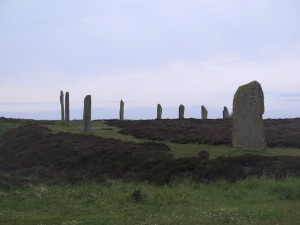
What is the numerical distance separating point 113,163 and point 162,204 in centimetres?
1030

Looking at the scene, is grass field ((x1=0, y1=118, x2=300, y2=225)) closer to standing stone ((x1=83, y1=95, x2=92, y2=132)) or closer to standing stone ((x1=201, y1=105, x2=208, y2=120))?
standing stone ((x1=83, y1=95, x2=92, y2=132))

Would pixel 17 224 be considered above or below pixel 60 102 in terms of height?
below

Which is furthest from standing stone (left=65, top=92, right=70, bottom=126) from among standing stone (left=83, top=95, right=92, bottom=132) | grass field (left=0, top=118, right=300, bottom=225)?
grass field (left=0, top=118, right=300, bottom=225)

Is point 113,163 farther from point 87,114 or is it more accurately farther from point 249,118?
point 87,114

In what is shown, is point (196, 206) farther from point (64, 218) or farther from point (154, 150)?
point (154, 150)

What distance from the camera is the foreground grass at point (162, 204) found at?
39.2ft

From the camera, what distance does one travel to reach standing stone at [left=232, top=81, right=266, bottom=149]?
24250mm

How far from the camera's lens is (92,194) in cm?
1562

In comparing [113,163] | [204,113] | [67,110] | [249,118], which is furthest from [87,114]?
[204,113]

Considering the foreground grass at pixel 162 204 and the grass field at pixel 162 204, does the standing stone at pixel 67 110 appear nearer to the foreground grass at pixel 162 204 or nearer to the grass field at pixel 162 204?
the grass field at pixel 162 204

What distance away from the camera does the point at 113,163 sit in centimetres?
2416

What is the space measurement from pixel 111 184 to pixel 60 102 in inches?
1462

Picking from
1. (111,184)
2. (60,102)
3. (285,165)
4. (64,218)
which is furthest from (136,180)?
(60,102)

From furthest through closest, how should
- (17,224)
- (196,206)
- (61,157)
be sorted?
(61,157) → (196,206) → (17,224)
